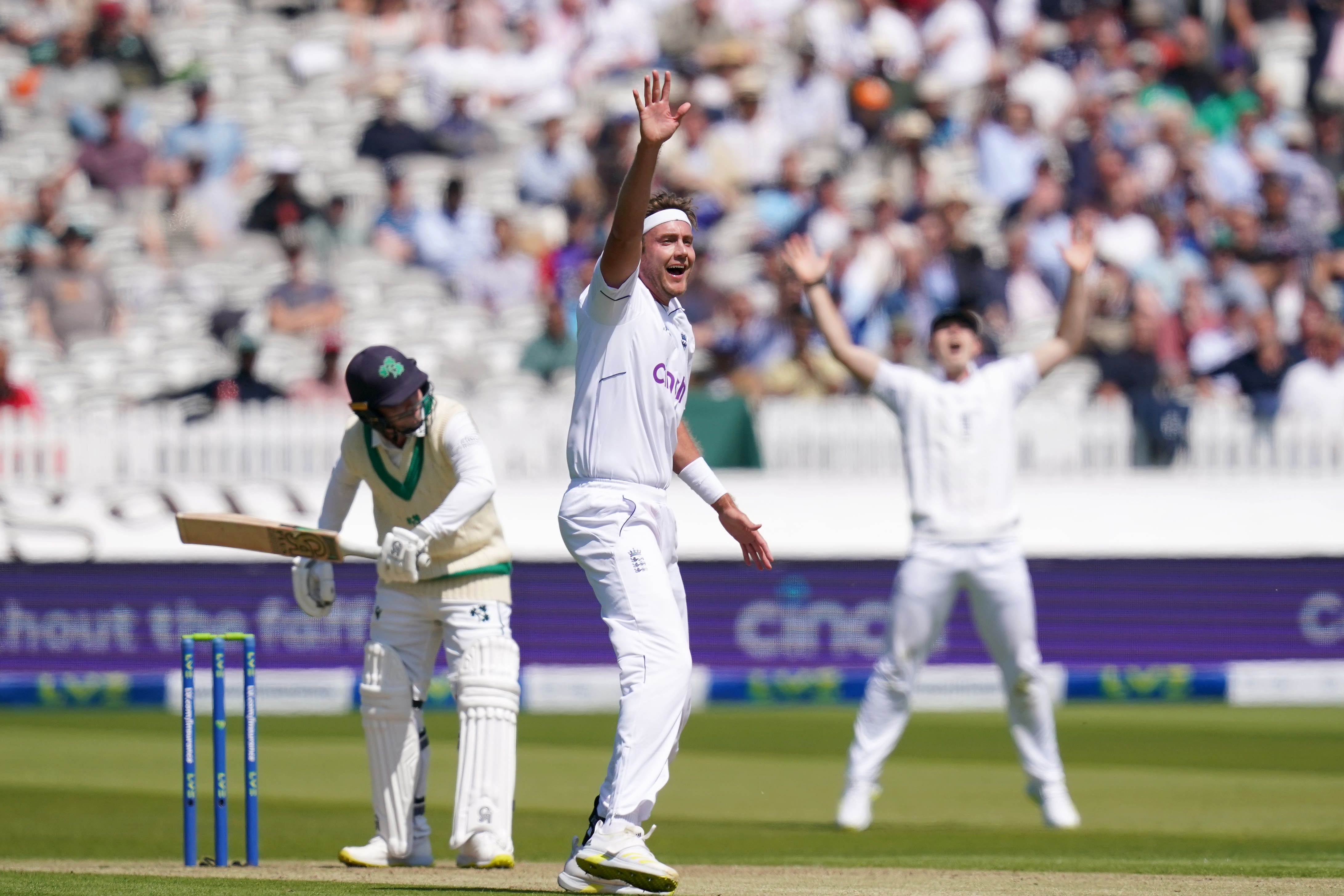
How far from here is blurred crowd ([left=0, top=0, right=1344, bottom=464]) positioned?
1531 cm

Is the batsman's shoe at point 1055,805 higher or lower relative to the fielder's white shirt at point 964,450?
lower

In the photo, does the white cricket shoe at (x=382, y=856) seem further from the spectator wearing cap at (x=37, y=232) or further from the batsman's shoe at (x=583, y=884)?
the spectator wearing cap at (x=37, y=232)

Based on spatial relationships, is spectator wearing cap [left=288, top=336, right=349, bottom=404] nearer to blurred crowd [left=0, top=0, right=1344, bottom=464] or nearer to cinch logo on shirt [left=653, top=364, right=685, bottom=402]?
blurred crowd [left=0, top=0, right=1344, bottom=464]

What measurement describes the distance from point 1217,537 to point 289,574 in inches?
245

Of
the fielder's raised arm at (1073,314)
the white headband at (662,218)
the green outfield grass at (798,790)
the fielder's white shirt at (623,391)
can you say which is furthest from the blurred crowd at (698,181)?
the fielder's white shirt at (623,391)

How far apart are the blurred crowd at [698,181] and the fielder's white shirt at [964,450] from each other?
5352 mm

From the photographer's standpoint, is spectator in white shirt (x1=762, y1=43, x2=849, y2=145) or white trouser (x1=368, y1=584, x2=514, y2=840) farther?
spectator in white shirt (x1=762, y1=43, x2=849, y2=145)

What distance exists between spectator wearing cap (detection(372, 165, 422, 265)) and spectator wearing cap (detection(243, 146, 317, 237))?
61cm

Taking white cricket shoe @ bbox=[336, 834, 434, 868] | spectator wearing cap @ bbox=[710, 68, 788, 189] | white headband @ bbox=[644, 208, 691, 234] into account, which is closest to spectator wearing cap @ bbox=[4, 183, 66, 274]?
spectator wearing cap @ bbox=[710, 68, 788, 189]

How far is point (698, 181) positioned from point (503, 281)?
1.94m

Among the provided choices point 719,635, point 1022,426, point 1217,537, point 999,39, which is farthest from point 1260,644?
point 999,39

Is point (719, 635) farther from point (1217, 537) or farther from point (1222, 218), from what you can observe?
point (1222, 218)

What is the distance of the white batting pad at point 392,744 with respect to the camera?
6.97 metres

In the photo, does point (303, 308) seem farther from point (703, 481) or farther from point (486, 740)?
point (703, 481)
